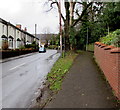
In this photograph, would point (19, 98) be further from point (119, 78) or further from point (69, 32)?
point (69, 32)

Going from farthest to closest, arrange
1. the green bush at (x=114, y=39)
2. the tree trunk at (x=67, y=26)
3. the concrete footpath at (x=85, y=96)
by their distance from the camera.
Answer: the tree trunk at (x=67, y=26) < the green bush at (x=114, y=39) < the concrete footpath at (x=85, y=96)

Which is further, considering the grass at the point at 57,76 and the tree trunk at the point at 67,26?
the tree trunk at the point at 67,26

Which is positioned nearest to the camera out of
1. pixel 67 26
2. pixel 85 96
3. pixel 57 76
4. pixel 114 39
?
pixel 85 96

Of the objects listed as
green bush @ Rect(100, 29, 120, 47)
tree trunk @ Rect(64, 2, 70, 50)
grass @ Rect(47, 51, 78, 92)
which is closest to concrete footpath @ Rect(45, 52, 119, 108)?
grass @ Rect(47, 51, 78, 92)

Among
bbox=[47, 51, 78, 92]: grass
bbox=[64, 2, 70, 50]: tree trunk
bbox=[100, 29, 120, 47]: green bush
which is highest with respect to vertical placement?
bbox=[64, 2, 70, 50]: tree trunk

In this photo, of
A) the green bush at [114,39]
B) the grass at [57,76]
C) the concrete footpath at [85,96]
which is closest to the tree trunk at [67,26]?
the grass at [57,76]

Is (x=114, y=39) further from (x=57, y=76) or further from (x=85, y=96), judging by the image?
(x=57, y=76)

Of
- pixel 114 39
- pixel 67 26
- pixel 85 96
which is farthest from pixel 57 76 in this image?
pixel 67 26

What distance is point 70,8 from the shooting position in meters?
25.7

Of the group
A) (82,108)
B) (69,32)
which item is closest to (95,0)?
(69,32)

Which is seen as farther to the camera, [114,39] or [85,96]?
[114,39]

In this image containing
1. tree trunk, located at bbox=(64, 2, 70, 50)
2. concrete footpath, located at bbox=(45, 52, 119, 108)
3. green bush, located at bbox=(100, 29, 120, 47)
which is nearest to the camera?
concrete footpath, located at bbox=(45, 52, 119, 108)

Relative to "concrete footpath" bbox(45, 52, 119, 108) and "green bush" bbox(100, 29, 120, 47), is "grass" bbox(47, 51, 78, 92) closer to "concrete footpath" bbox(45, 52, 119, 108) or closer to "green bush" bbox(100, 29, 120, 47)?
"concrete footpath" bbox(45, 52, 119, 108)

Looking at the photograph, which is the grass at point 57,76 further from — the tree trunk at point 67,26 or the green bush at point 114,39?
the tree trunk at point 67,26
